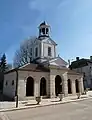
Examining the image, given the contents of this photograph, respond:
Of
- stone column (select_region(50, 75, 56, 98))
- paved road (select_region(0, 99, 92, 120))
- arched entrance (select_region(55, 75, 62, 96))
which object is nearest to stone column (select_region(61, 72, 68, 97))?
arched entrance (select_region(55, 75, 62, 96))

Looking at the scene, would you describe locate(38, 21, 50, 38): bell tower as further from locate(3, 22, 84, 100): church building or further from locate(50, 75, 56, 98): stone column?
locate(50, 75, 56, 98): stone column

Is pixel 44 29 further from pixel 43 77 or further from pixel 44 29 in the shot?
pixel 43 77

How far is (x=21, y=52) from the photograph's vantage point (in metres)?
38.1

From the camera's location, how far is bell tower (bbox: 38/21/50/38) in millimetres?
27031

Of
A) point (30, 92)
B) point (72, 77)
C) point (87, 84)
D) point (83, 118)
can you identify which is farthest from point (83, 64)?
point (83, 118)

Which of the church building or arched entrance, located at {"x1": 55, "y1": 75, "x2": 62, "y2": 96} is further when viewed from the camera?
arched entrance, located at {"x1": 55, "y1": 75, "x2": 62, "y2": 96}

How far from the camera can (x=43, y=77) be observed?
21.5m

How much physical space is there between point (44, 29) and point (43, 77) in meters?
10.5

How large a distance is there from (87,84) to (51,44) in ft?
62.2

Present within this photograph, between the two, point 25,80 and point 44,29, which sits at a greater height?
point 44,29

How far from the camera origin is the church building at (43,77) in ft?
64.3

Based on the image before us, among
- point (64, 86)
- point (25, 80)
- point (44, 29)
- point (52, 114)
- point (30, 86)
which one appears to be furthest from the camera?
point (44, 29)

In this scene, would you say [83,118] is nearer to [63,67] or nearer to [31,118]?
[31,118]

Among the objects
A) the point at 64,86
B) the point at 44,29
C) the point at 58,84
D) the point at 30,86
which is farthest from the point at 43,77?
the point at 44,29
